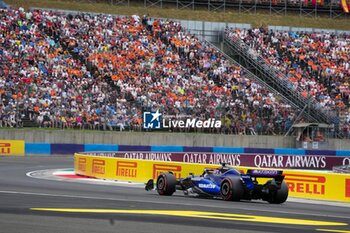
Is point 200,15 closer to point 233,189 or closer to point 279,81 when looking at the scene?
point 279,81

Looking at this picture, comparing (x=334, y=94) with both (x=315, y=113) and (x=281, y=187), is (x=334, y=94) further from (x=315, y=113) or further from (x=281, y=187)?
(x=281, y=187)

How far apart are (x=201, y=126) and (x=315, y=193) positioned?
20935 millimetres

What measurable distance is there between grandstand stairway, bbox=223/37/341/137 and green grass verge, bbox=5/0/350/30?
159 inches

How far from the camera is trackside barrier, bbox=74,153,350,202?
67.1ft

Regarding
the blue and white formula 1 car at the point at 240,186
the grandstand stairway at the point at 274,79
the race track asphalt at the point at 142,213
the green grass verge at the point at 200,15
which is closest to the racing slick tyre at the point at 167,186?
the race track asphalt at the point at 142,213

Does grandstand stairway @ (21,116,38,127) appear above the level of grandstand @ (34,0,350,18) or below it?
below

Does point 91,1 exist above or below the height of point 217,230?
above

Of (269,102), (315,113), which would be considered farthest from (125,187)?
(315,113)

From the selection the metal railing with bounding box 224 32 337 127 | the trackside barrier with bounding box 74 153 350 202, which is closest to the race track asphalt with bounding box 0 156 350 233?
the trackside barrier with bounding box 74 153 350 202

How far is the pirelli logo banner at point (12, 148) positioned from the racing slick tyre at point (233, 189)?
23320mm

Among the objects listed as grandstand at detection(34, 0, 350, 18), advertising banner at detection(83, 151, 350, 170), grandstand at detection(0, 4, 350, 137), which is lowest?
advertising banner at detection(83, 151, 350, 170)

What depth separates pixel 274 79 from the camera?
4919cm

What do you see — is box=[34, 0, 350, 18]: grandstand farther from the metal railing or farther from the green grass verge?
the metal railing

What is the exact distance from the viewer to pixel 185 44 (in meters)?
48.4
